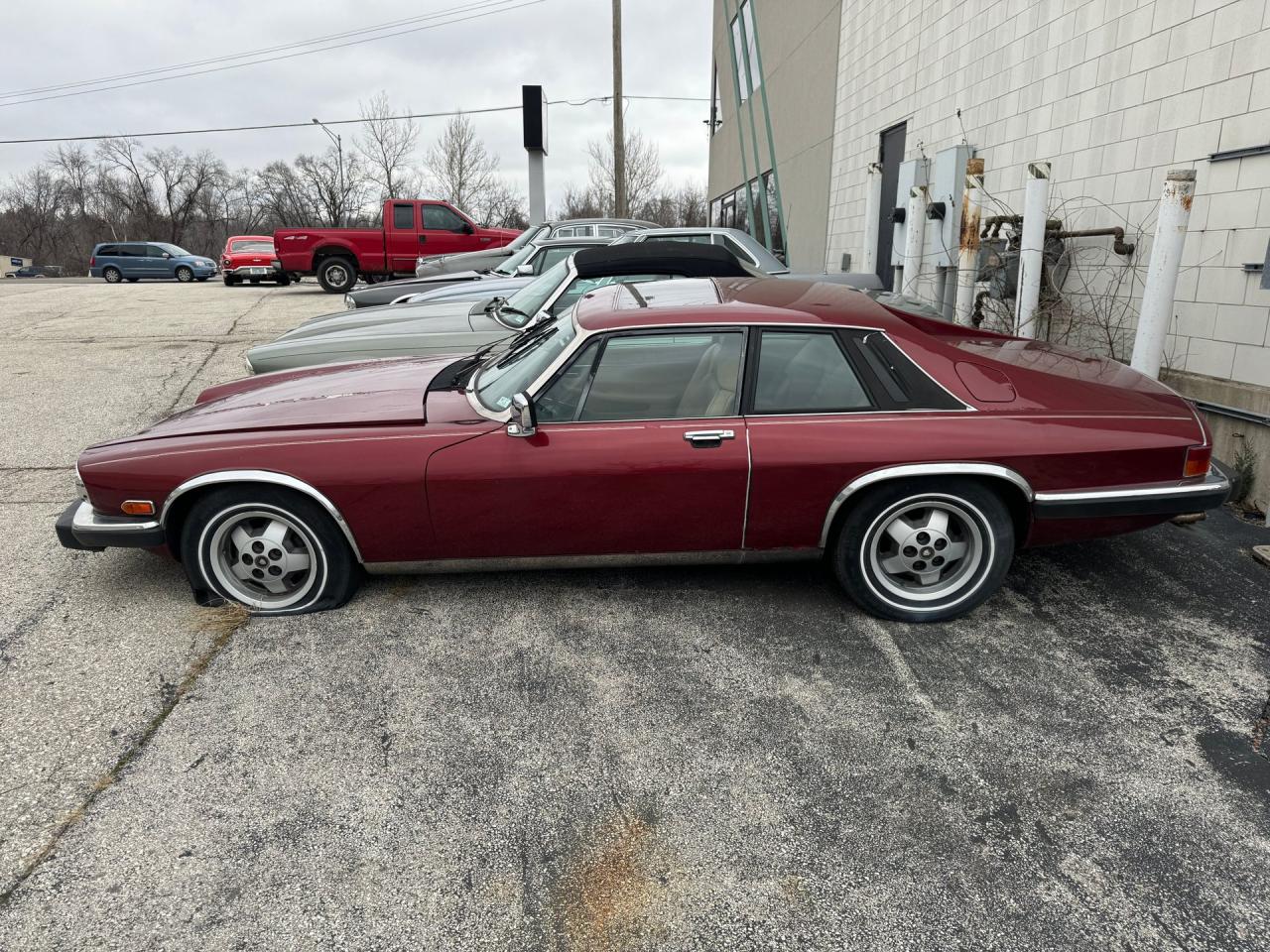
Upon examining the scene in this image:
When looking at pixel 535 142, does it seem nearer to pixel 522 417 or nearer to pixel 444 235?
pixel 444 235

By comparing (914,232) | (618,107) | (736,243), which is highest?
(618,107)

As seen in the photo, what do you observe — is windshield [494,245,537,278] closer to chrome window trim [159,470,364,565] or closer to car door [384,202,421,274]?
chrome window trim [159,470,364,565]

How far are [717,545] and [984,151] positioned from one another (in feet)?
23.2

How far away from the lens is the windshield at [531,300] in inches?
241

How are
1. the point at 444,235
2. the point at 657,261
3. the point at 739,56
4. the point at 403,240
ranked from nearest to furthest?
the point at 657,261 → the point at 403,240 → the point at 444,235 → the point at 739,56

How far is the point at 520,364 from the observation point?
370 centimetres

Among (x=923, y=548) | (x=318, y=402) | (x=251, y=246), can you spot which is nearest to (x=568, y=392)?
(x=318, y=402)

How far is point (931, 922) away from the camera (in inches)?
78.6

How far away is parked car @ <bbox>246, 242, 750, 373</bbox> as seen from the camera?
5977mm

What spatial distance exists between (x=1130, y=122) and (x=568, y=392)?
5.34 m

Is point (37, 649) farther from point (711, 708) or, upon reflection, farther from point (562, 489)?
point (711, 708)

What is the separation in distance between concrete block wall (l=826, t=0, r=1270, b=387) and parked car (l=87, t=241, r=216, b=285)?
86.9ft

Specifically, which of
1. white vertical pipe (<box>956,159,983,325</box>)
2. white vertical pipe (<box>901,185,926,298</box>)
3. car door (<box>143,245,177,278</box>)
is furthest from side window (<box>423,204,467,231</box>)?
car door (<box>143,245,177,278</box>)

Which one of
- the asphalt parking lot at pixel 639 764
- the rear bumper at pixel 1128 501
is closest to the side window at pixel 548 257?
the asphalt parking lot at pixel 639 764
